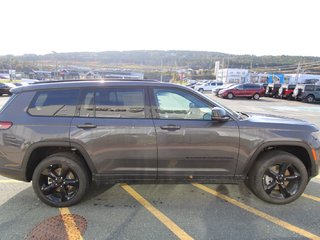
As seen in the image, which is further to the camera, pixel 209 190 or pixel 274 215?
pixel 209 190

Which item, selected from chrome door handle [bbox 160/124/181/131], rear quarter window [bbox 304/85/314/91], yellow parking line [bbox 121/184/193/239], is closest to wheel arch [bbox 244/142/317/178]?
chrome door handle [bbox 160/124/181/131]

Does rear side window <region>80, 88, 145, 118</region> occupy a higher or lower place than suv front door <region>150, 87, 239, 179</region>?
higher

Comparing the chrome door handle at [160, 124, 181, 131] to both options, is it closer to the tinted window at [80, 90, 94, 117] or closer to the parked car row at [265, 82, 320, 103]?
the tinted window at [80, 90, 94, 117]

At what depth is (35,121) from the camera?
3.67 meters

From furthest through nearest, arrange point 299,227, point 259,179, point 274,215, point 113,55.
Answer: point 113,55 → point 259,179 → point 274,215 → point 299,227

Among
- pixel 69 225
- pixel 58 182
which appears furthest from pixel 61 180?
pixel 69 225

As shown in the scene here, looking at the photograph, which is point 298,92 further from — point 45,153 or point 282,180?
point 45,153

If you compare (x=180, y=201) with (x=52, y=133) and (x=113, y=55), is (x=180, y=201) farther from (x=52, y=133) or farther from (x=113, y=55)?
(x=113, y=55)

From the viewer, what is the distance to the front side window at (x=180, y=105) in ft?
12.3

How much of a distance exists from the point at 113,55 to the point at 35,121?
13187 cm

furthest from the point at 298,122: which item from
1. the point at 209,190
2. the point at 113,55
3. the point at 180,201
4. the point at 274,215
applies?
the point at 113,55

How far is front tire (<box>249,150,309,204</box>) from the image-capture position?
3.84 metres

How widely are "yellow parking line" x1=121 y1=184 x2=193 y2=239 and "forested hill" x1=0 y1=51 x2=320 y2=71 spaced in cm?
11599

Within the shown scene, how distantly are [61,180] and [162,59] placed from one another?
125 m
